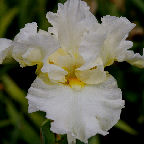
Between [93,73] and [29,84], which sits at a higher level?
[93,73]

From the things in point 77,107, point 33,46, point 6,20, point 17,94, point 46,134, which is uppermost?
point 33,46

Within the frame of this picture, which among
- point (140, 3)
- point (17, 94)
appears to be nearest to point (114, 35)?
point (17, 94)

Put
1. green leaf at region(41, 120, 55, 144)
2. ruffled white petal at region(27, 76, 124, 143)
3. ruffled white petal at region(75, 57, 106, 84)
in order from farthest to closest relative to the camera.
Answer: green leaf at region(41, 120, 55, 144) < ruffled white petal at region(75, 57, 106, 84) < ruffled white petal at region(27, 76, 124, 143)

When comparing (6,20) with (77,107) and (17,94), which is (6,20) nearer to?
(17,94)

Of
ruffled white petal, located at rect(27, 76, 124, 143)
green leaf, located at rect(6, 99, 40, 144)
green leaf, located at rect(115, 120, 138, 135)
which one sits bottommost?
green leaf, located at rect(6, 99, 40, 144)

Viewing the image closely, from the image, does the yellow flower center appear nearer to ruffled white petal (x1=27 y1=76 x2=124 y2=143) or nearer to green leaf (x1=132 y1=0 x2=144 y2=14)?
ruffled white petal (x1=27 y1=76 x2=124 y2=143)

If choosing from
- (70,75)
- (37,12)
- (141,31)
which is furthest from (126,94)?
(70,75)

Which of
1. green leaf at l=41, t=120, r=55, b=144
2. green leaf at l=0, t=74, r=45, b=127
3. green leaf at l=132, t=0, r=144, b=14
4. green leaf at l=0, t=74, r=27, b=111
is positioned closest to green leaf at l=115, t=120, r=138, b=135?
green leaf at l=0, t=74, r=45, b=127

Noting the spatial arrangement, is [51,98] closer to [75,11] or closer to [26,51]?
[26,51]

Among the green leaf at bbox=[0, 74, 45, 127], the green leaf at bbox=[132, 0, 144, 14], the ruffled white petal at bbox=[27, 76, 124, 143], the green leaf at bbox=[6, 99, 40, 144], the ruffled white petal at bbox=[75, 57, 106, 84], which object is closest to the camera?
the ruffled white petal at bbox=[27, 76, 124, 143]
